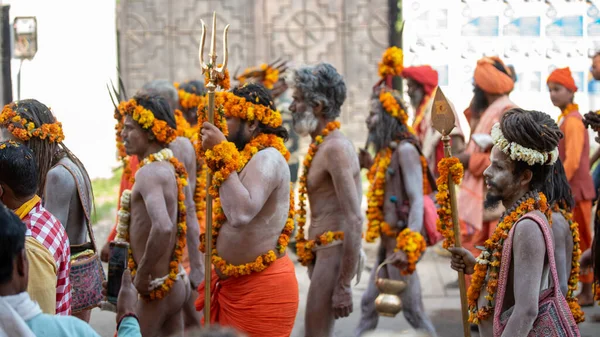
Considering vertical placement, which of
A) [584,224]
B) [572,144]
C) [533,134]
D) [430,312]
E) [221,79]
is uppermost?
[221,79]

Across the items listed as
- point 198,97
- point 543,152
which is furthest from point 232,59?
point 543,152

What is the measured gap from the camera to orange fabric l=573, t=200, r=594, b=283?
27.3 feet

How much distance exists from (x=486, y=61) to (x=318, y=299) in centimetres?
398

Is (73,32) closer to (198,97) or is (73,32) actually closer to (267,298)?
(198,97)

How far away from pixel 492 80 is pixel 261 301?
4347 mm

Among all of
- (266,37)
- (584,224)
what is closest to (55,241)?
(584,224)

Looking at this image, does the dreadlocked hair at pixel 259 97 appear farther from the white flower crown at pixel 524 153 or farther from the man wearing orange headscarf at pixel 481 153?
the man wearing orange headscarf at pixel 481 153

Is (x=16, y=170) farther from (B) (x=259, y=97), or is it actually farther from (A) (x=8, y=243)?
(B) (x=259, y=97)

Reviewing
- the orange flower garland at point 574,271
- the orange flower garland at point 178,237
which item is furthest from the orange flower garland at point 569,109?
the orange flower garland at point 178,237

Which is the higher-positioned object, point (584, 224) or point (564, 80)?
point (564, 80)

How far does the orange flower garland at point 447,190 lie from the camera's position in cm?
439

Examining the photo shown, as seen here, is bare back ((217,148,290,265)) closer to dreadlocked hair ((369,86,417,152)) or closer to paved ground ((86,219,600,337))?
dreadlocked hair ((369,86,417,152))

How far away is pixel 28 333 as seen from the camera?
113 inches

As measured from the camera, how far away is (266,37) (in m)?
14.7
